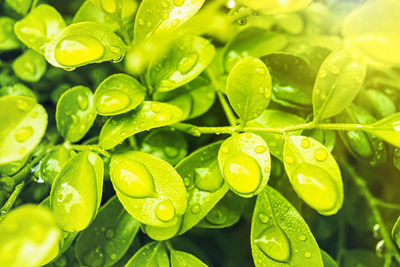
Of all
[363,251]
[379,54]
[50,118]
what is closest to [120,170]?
[50,118]

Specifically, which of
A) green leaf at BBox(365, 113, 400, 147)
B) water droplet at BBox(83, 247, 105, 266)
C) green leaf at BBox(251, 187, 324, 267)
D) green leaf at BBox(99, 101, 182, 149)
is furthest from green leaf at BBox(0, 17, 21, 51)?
green leaf at BBox(365, 113, 400, 147)

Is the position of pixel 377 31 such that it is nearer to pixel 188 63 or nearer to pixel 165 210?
pixel 188 63

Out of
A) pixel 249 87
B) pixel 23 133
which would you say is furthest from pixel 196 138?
pixel 23 133

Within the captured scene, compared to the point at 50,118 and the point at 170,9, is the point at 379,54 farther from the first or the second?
the point at 50,118

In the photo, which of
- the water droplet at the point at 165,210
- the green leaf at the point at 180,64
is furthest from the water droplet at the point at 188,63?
the water droplet at the point at 165,210

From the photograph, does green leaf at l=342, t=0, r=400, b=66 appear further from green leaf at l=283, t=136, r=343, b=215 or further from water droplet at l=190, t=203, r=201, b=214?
water droplet at l=190, t=203, r=201, b=214
